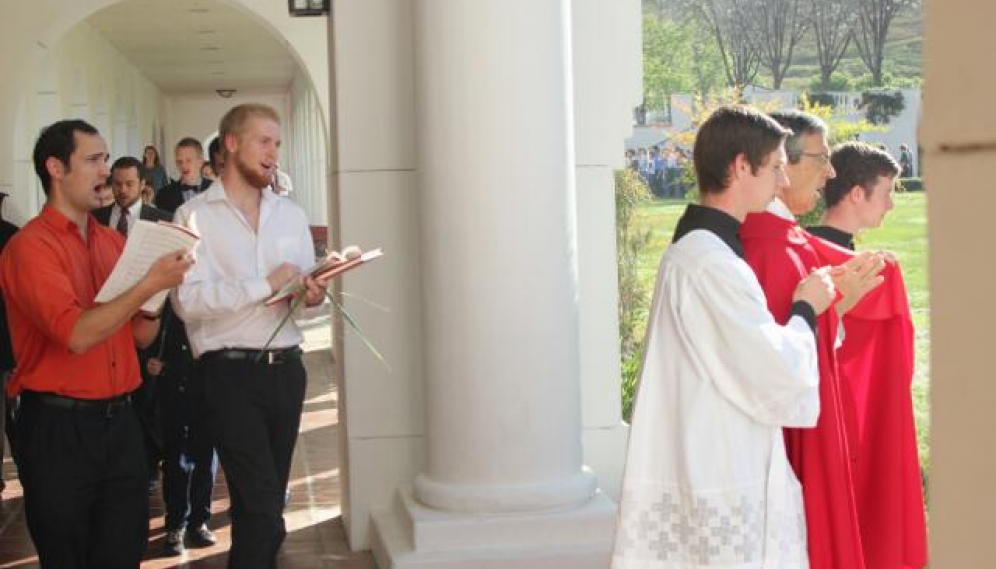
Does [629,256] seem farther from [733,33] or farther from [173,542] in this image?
[733,33]

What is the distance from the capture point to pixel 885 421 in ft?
13.5

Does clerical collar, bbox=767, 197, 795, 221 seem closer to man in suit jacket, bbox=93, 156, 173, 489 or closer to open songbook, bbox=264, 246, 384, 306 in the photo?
open songbook, bbox=264, 246, 384, 306

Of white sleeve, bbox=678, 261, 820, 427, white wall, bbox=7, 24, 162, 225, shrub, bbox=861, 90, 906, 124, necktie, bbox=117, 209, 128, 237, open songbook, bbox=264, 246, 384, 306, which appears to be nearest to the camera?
white sleeve, bbox=678, 261, 820, 427

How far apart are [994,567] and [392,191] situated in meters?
6.02

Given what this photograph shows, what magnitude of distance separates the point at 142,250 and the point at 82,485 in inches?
29.1

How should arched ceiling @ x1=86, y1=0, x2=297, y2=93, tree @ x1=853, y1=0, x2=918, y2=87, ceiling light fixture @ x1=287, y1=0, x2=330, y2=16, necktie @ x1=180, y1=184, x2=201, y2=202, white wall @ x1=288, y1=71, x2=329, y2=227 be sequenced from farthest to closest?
white wall @ x1=288, y1=71, x2=329, y2=227
tree @ x1=853, y1=0, x2=918, y2=87
arched ceiling @ x1=86, y1=0, x2=297, y2=93
necktie @ x1=180, y1=184, x2=201, y2=202
ceiling light fixture @ x1=287, y1=0, x2=330, y2=16

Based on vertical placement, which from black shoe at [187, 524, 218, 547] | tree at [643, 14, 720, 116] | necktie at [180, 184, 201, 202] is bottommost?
black shoe at [187, 524, 218, 547]

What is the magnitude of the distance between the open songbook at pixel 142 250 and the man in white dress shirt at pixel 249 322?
1.66 feet

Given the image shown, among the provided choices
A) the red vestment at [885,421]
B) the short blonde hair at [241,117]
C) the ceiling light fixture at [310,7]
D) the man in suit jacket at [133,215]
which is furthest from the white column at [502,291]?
the red vestment at [885,421]

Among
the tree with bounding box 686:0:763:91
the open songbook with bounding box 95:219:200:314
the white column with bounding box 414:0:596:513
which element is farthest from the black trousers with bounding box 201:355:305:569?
the tree with bounding box 686:0:763:91

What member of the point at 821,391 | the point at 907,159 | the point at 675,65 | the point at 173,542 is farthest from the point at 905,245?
the point at 821,391

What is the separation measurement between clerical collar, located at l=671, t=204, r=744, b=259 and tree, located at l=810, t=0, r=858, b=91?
2463 centimetres

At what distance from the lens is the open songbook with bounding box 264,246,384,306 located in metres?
4.91

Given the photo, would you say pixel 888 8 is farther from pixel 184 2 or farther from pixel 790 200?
pixel 790 200
